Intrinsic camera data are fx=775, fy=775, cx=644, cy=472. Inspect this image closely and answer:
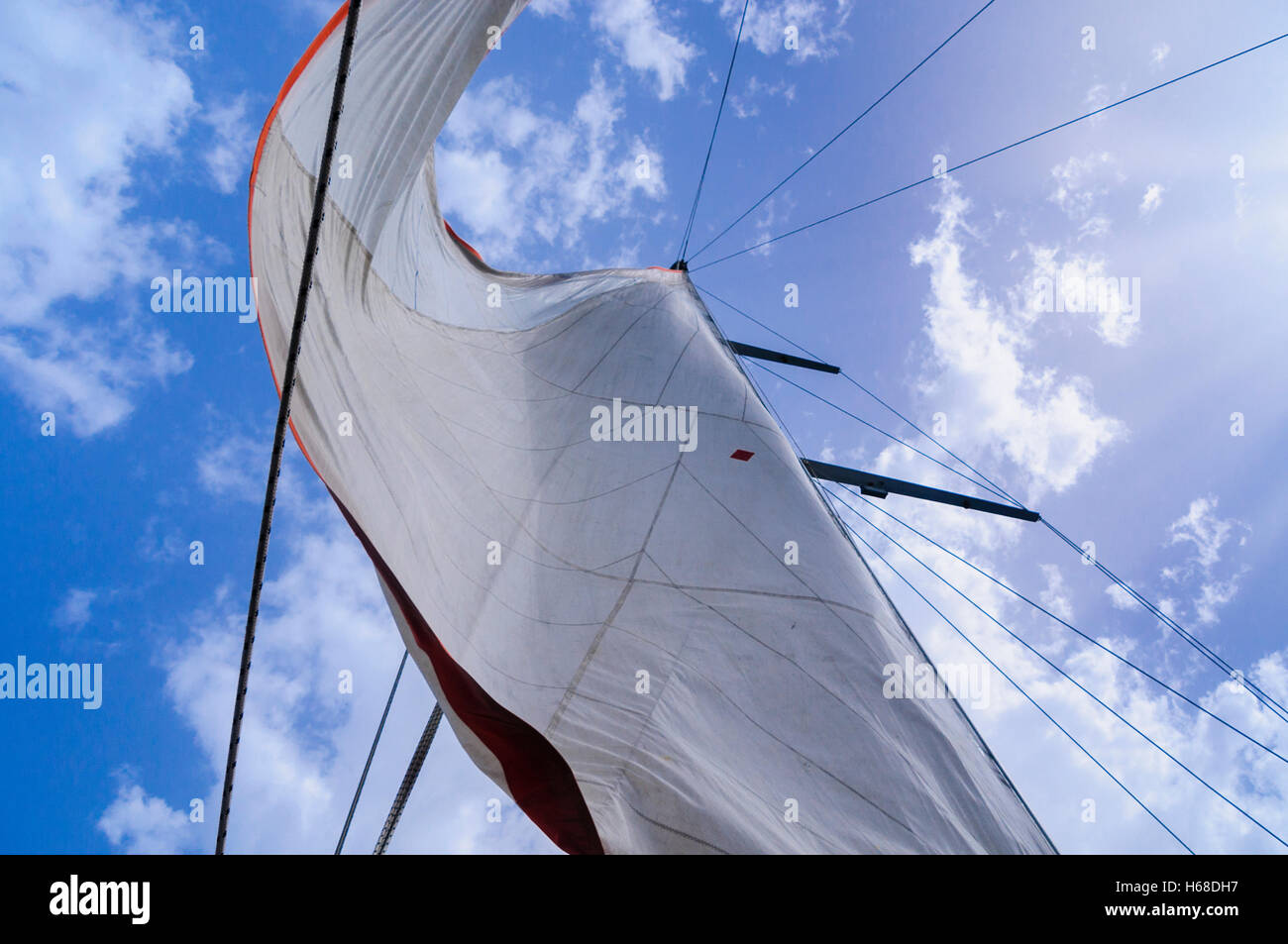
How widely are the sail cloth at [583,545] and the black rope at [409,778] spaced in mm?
995

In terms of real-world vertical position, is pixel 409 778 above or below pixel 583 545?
below

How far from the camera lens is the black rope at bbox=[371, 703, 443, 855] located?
4520 millimetres

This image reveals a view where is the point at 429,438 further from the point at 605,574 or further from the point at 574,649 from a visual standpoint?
the point at 574,649

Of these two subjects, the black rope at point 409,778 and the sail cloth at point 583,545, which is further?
the black rope at point 409,778

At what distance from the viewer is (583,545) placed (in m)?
4.43

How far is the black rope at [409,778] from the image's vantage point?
452 centimetres

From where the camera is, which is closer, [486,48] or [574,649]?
[574,649]

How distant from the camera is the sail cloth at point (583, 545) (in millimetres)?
2953

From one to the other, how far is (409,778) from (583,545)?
71.3 inches

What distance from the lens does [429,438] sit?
472cm

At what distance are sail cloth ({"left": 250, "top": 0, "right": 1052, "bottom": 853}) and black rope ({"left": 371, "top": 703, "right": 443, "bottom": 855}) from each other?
995 mm

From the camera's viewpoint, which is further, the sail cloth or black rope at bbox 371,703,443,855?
black rope at bbox 371,703,443,855
